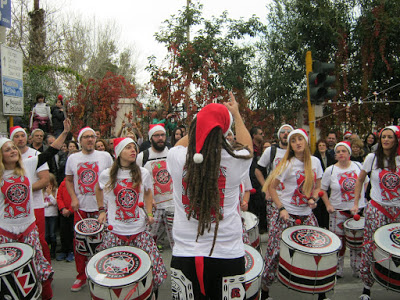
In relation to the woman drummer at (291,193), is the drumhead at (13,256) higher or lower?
lower

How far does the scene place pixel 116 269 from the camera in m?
3.19

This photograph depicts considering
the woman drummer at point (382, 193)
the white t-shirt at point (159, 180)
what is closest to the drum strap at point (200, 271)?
the woman drummer at point (382, 193)

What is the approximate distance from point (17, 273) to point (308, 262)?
280cm

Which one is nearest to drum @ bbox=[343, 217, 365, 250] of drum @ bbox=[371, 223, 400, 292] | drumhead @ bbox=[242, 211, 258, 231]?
drum @ bbox=[371, 223, 400, 292]

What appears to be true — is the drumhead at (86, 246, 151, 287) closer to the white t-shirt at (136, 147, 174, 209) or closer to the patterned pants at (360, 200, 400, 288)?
the white t-shirt at (136, 147, 174, 209)

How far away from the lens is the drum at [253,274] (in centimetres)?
304

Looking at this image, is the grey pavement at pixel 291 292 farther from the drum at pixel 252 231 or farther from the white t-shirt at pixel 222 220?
the white t-shirt at pixel 222 220

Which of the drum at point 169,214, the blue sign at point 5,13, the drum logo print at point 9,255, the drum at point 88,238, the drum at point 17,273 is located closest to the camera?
Answer: the drum at point 17,273

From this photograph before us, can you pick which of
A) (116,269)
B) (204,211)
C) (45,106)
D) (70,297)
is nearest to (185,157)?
(204,211)

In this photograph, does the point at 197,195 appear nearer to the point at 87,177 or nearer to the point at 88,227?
the point at 88,227

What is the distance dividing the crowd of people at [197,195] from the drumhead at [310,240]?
0.24m

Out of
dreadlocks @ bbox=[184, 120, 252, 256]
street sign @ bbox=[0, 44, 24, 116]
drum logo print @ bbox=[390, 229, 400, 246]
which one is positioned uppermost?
street sign @ bbox=[0, 44, 24, 116]

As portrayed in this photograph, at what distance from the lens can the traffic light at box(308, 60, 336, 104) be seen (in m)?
7.00

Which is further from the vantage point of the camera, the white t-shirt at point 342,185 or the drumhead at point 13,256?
the white t-shirt at point 342,185
